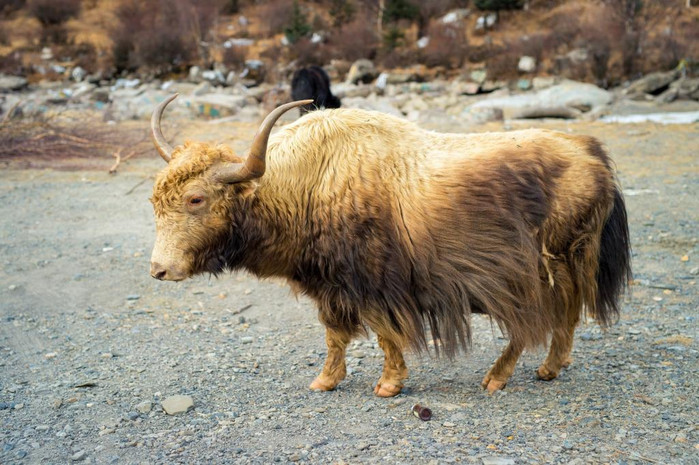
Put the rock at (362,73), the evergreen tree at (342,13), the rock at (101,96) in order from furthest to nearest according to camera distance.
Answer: the evergreen tree at (342,13) → the rock at (362,73) → the rock at (101,96)

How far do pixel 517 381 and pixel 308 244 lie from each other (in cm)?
162

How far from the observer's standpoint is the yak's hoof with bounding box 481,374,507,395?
→ 408cm

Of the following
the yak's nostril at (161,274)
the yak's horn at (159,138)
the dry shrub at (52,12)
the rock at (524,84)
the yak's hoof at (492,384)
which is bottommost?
the rock at (524,84)

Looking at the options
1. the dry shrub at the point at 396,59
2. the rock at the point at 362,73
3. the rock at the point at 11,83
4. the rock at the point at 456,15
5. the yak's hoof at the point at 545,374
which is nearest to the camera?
the yak's hoof at the point at 545,374

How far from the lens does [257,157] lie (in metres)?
3.59

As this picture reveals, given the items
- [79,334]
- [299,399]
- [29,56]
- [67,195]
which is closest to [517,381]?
[299,399]

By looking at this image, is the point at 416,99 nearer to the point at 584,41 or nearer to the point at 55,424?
the point at 584,41

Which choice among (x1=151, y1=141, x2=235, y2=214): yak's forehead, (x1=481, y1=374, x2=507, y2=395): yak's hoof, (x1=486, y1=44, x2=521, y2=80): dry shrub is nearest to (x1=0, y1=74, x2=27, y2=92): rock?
(x1=486, y1=44, x2=521, y2=80): dry shrub

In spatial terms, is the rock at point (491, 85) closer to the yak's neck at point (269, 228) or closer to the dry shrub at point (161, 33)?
the dry shrub at point (161, 33)

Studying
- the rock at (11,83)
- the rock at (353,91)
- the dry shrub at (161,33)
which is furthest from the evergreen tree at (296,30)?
the rock at (11,83)

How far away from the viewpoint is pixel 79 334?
5129 mm

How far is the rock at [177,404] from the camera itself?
12.5ft

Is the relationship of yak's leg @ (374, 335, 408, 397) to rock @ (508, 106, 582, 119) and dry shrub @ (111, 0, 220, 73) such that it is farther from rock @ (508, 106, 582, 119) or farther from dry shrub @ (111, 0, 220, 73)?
dry shrub @ (111, 0, 220, 73)

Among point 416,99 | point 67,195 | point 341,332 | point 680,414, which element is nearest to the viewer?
point 680,414
